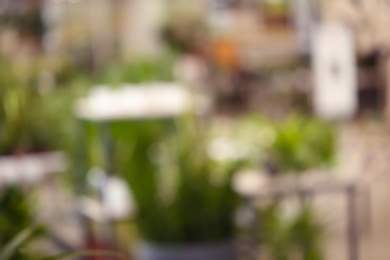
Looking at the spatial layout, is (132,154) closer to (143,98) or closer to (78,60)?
(143,98)

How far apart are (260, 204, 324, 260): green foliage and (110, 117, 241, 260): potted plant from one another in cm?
16

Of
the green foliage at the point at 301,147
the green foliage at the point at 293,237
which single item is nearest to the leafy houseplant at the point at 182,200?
the green foliage at the point at 293,237

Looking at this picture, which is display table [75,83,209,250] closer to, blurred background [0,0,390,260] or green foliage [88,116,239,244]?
blurred background [0,0,390,260]

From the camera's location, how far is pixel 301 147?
3.77 m

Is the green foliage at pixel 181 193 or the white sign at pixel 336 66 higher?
the white sign at pixel 336 66

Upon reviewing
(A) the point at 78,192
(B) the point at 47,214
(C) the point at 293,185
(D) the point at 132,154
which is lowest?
(B) the point at 47,214

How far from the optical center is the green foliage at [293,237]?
3336 mm

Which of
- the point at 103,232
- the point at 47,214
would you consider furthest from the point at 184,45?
the point at 103,232

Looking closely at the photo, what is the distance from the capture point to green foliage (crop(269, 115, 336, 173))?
12.3ft

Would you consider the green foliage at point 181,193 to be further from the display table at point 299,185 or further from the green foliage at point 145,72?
the green foliage at point 145,72

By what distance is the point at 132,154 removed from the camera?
3480 millimetres

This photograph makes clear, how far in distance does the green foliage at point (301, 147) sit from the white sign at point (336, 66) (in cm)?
63

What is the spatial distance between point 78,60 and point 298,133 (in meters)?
6.42

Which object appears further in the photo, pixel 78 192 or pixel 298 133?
pixel 78 192
